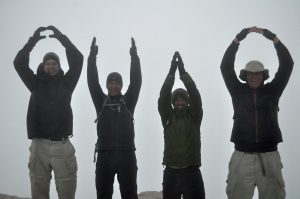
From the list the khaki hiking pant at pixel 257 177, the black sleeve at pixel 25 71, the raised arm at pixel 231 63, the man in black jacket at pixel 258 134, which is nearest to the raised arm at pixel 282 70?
the man in black jacket at pixel 258 134

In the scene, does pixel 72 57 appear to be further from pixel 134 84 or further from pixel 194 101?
pixel 194 101

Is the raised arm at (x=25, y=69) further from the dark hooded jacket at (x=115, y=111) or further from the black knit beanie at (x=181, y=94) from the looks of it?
the black knit beanie at (x=181, y=94)

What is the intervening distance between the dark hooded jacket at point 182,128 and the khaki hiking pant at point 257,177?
0.78 meters

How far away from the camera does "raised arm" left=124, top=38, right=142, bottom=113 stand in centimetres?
709

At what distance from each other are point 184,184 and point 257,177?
136cm

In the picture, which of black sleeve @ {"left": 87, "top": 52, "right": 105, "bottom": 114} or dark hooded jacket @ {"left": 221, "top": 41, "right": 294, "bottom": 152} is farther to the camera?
black sleeve @ {"left": 87, "top": 52, "right": 105, "bottom": 114}

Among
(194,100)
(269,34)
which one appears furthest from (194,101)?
(269,34)

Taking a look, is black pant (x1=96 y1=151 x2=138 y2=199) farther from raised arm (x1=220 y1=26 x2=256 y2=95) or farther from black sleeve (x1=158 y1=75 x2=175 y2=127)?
raised arm (x1=220 y1=26 x2=256 y2=95)

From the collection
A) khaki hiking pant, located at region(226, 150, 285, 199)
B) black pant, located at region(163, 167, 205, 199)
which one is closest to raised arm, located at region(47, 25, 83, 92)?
black pant, located at region(163, 167, 205, 199)

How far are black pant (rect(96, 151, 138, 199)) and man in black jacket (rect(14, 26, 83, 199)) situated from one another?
1.92 ft

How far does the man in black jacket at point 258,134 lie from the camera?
6004 mm

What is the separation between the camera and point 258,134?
19.9ft

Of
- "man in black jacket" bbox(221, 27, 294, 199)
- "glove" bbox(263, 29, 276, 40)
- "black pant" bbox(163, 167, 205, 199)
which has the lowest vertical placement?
"black pant" bbox(163, 167, 205, 199)

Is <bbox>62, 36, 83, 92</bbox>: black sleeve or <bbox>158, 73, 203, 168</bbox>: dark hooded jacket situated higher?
<bbox>62, 36, 83, 92</bbox>: black sleeve
